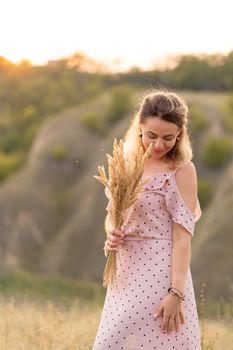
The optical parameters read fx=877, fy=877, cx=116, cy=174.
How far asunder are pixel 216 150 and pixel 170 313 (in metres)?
55.4

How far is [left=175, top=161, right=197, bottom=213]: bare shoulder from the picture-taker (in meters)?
4.09

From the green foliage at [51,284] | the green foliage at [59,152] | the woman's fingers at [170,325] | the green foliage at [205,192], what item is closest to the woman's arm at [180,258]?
the woman's fingers at [170,325]

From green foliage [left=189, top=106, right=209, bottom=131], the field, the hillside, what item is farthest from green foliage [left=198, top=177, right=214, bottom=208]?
the field

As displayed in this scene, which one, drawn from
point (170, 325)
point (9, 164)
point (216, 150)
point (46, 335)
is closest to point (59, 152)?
point (9, 164)

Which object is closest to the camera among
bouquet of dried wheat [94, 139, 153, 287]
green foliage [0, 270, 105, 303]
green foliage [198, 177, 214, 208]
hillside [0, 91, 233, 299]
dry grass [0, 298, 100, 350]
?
bouquet of dried wheat [94, 139, 153, 287]

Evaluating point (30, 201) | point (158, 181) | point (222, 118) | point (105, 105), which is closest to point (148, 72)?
point (105, 105)

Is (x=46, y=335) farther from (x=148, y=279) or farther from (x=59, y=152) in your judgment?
(x=59, y=152)

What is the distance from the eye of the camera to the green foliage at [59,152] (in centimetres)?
6475

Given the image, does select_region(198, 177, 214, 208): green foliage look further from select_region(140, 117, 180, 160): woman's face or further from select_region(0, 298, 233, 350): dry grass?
select_region(140, 117, 180, 160): woman's face

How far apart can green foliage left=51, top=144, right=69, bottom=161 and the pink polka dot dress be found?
6059 centimetres

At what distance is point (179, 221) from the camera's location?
4.00m

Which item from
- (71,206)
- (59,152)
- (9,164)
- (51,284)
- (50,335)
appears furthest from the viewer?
(9,164)

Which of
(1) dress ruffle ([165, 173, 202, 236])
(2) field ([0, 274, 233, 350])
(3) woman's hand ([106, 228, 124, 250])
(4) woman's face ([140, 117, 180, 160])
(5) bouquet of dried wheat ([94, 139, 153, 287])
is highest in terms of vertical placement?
(4) woman's face ([140, 117, 180, 160])

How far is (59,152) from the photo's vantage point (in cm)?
6500
